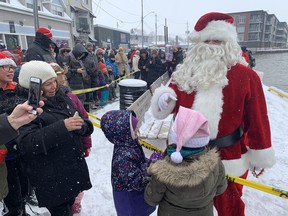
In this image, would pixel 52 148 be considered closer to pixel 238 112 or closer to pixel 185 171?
pixel 185 171

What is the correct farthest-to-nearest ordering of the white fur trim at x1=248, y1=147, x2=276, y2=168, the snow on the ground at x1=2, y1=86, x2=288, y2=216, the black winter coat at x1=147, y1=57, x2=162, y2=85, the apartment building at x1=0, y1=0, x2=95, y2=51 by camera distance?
the apartment building at x1=0, y1=0, x2=95, y2=51, the black winter coat at x1=147, y1=57, x2=162, y2=85, the snow on the ground at x1=2, y1=86, x2=288, y2=216, the white fur trim at x1=248, y1=147, x2=276, y2=168

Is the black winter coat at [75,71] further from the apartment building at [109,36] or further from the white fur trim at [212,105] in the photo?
the apartment building at [109,36]

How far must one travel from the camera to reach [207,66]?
6.97 feet

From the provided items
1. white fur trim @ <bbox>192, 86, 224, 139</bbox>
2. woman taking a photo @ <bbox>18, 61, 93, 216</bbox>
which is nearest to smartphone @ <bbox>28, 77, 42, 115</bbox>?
woman taking a photo @ <bbox>18, 61, 93, 216</bbox>

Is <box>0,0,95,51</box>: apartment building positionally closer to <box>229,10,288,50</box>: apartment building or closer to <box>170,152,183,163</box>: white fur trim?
<box>170,152,183,163</box>: white fur trim

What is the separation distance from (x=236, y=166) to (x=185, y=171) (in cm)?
81

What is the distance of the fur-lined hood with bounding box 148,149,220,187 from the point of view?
1.62 m

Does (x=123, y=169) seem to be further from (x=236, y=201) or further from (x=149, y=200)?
(x=236, y=201)

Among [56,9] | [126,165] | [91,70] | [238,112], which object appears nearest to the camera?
[126,165]

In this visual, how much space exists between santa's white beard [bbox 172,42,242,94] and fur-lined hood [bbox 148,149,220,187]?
675 mm

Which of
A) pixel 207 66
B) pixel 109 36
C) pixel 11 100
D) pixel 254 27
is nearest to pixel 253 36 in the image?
pixel 254 27

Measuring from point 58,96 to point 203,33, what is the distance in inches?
58.3

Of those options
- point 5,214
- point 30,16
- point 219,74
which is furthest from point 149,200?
point 30,16

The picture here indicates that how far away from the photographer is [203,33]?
87.8 inches
